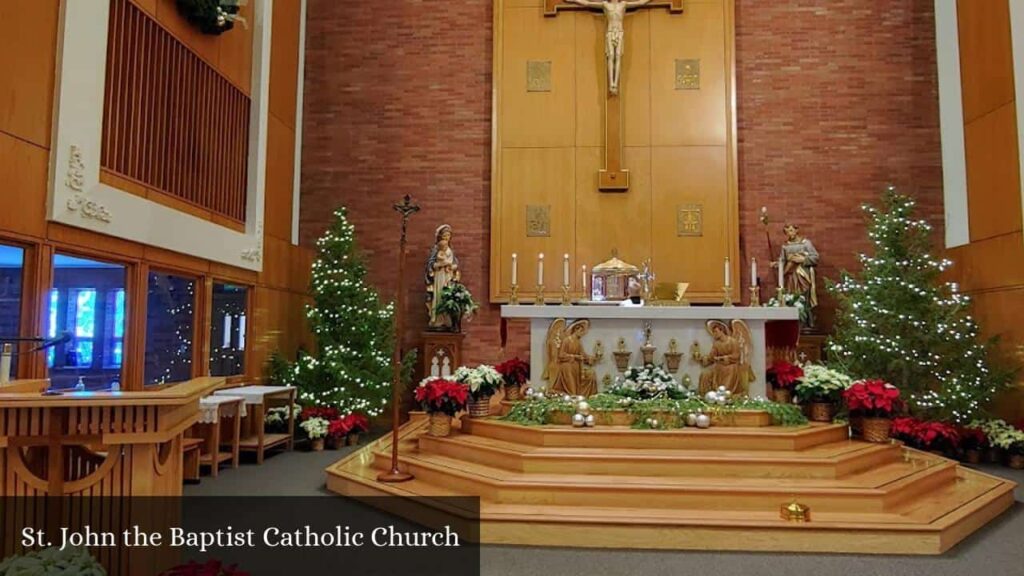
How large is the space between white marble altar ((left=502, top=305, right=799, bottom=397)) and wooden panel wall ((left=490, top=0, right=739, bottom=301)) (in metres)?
3.13

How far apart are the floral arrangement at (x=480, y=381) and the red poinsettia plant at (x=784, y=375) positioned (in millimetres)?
2511

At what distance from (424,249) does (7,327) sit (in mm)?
5427

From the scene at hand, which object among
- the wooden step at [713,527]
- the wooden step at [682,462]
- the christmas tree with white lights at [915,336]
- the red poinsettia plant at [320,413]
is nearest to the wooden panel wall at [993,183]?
the christmas tree with white lights at [915,336]

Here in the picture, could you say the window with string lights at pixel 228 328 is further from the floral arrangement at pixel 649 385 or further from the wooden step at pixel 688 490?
the floral arrangement at pixel 649 385

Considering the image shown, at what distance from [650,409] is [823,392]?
159cm

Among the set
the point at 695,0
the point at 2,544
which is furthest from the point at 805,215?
the point at 2,544

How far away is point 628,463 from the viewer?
15.7 ft

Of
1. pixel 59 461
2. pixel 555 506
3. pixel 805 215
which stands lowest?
pixel 555 506

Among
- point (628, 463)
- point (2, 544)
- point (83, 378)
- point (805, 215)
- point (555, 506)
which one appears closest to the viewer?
point (2, 544)

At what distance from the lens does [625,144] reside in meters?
9.38

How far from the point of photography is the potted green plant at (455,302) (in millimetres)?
8555

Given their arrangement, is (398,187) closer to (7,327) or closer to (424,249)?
(424,249)

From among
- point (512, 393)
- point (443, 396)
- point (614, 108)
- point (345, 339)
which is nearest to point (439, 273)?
point (345, 339)

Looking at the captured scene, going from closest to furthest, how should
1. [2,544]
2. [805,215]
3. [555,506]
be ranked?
[2,544] → [555,506] → [805,215]
